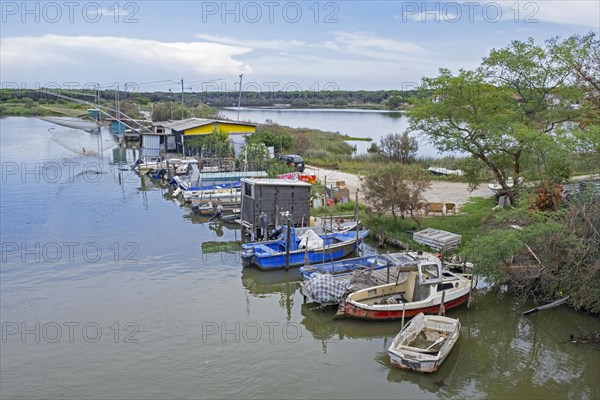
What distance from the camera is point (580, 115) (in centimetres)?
2195

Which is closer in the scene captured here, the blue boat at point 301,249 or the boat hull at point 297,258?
the boat hull at point 297,258

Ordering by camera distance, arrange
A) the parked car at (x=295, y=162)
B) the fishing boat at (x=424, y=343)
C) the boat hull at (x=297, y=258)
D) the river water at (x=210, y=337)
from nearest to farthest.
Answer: the river water at (x=210, y=337) < the fishing boat at (x=424, y=343) < the boat hull at (x=297, y=258) < the parked car at (x=295, y=162)

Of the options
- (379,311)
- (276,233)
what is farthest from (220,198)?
(379,311)

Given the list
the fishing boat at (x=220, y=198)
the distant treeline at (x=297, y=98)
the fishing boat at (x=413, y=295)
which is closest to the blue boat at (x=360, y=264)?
the fishing boat at (x=413, y=295)

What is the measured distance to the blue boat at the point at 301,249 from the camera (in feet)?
66.4

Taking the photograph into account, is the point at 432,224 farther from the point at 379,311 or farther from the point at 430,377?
the point at 430,377

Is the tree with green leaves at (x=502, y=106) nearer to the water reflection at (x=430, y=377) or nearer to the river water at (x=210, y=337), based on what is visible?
the river water at (x=210, y=337)

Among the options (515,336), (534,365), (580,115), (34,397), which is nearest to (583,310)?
(515,336)

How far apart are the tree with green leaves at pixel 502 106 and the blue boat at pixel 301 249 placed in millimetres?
6131

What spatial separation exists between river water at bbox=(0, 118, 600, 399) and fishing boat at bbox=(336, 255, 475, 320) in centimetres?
43

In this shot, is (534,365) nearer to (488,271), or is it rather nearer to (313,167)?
(488,271)

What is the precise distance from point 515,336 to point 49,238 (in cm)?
1985

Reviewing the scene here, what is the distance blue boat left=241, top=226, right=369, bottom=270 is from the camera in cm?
2023

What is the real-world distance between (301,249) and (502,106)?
10.8 m
